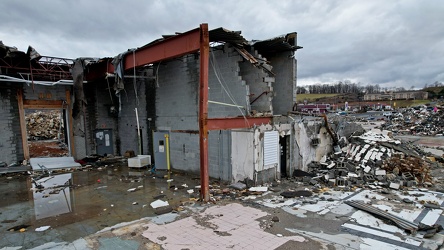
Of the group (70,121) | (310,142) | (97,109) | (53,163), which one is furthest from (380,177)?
(70,121)

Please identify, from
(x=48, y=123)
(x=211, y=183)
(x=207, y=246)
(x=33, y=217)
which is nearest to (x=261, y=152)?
(x=211, y=183)

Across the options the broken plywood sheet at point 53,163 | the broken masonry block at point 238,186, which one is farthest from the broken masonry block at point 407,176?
the broken plywood sheet at point 53,163

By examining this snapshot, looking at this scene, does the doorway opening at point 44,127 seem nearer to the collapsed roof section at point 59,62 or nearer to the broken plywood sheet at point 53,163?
the broken plywood sheet at point 53,163

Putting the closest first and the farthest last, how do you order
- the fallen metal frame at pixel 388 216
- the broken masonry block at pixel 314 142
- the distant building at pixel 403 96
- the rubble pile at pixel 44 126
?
the fallen metal frame at pixel 388 216, the broken masonry block at pixel 314 142, the rubble pile at pixel 44 126, the distant building at pixel 403 96

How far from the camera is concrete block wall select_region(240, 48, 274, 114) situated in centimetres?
1102

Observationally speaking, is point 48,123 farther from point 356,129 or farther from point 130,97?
point 356,129

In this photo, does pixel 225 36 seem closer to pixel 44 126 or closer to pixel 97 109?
pixel 97 109

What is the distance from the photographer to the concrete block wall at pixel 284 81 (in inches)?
Answer: 508

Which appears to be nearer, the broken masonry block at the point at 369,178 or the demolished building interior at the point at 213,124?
the demolished building interior at the point at 213,124

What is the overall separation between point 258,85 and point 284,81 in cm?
263

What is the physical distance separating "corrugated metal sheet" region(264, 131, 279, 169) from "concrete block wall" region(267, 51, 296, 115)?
10.4 feet

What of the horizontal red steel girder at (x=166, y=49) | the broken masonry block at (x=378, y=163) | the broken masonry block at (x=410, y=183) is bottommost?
the broken masonry block at (x=410, y=183)

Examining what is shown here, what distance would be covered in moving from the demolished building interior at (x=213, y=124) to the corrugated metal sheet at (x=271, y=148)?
0.04 metres

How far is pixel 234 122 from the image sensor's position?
30.9 ft
